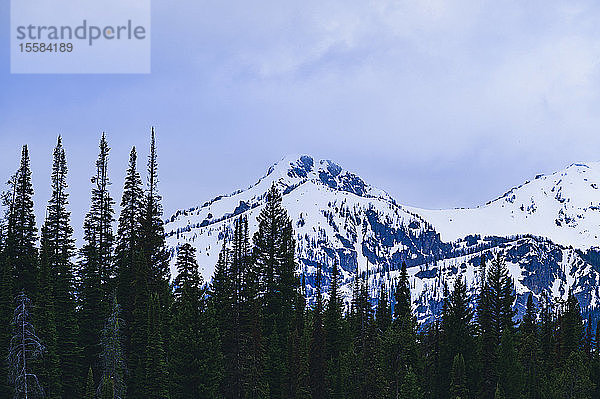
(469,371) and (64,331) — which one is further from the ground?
(64,331)

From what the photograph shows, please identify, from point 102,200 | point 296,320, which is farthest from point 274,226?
point 102,200

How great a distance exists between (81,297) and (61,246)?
9045 mm

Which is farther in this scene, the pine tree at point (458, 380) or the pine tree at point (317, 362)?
the pine tree at point (317, 362)

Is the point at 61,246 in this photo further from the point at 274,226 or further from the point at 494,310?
the point at 494,310

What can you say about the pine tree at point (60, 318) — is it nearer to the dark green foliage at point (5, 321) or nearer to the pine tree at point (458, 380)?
the dark green foliage at point (5, 321)

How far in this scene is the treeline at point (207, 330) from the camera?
55.0 m

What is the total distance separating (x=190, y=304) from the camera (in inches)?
2255

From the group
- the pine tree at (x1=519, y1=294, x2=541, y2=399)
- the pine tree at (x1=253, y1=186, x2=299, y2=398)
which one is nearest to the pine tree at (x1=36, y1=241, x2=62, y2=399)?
the pine tree at (x1=253, y1=186, x2=299, y2=398)

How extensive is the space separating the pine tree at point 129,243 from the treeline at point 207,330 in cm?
14

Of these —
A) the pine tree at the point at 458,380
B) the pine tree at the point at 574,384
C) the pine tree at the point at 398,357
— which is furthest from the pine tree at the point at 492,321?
the pine tree at the point at 398,357

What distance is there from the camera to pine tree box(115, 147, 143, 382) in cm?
6531

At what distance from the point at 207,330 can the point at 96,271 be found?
1505 centimetres

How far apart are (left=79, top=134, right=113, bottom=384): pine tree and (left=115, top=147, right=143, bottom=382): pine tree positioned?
1356mm

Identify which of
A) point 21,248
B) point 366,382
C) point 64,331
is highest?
point 21,248
